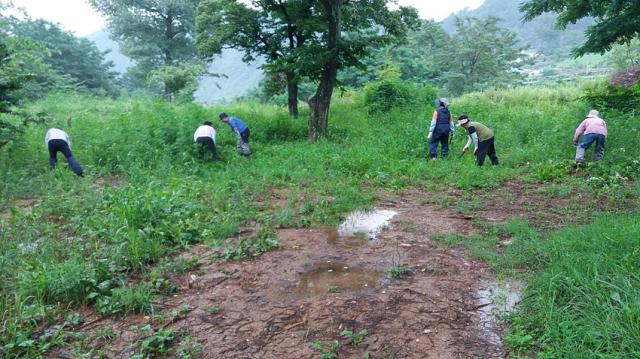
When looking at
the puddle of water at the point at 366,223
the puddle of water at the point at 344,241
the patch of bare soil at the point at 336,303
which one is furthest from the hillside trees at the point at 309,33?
the patch of bare soil at the point at 336,303

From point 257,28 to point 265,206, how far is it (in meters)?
9.74

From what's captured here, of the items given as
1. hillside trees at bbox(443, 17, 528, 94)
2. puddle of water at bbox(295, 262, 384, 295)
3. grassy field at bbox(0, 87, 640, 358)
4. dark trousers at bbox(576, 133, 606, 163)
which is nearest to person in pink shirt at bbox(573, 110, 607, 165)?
dark trousers at bbox(576, 133, 606, 163)

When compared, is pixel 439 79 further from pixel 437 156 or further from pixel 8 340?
pixel 8 340

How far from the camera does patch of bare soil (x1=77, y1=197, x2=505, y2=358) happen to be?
3.68 m

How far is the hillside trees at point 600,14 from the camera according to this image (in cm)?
1073

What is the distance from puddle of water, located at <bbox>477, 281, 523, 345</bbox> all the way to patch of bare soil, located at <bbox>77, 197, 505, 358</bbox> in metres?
0.06

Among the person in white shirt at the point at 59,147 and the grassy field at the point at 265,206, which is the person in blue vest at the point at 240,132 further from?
the person in white shirt at the point at 59,147

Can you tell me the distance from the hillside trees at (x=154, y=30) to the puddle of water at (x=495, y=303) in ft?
75.0

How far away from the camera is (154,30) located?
88.6 feet

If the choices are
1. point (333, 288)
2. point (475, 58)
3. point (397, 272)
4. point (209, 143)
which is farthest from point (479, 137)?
point (475, 58)

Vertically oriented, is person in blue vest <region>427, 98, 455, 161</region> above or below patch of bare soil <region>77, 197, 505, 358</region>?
above

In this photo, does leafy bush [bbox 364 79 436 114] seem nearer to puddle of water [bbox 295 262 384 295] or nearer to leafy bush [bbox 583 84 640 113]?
leafy bush [bbox 583 84 640 113]

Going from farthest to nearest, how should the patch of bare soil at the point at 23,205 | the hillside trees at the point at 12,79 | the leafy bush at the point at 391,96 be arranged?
1. the leafy bush at the point at 391,96
2. the hillside trees at the point at 12,79
3. the patch of bare soil at the point at 23,205

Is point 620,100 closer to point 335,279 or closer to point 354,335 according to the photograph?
point 335,279
